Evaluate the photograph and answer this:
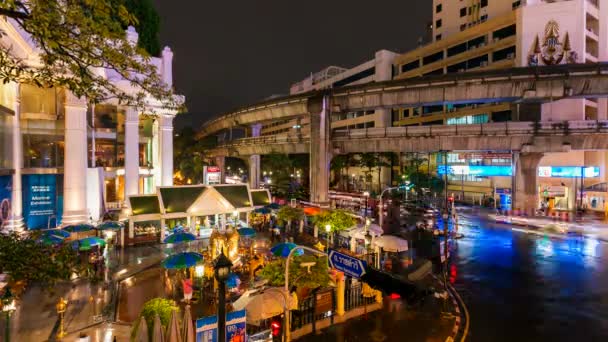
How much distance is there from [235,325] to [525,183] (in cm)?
4377

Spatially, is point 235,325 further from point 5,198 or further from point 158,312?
point 5,198

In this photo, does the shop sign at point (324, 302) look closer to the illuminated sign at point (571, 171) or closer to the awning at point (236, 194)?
the awning at point (236, 194)

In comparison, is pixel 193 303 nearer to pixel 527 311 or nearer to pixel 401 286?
pixel 401 286

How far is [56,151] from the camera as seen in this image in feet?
93.9

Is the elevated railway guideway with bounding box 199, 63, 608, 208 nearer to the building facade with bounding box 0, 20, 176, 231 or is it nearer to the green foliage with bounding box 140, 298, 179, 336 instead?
the building facade with bounding box 0, 20, 176, 231

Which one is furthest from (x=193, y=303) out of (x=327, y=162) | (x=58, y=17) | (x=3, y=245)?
(x=327, y=162)

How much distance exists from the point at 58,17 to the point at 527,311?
18.5 m

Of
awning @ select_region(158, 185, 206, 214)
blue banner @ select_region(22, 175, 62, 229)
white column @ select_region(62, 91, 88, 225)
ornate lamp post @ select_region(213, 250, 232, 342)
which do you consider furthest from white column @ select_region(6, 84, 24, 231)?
ornate lamp post @ select_region(213, 250, 232, 342)

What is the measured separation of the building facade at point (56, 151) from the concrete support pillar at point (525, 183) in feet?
129

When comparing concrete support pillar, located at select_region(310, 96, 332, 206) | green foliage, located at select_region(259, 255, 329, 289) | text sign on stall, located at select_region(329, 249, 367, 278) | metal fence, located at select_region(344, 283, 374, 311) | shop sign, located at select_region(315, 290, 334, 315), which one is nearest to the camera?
text sign on stall, located at select_region(329, 249, 367, 278)

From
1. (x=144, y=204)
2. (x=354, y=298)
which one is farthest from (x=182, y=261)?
(x=144, y=204)

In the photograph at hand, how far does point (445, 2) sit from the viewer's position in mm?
75312

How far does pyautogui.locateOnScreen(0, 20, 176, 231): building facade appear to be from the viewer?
2273cm

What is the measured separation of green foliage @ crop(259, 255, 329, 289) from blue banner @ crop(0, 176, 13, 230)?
19.1 metres
